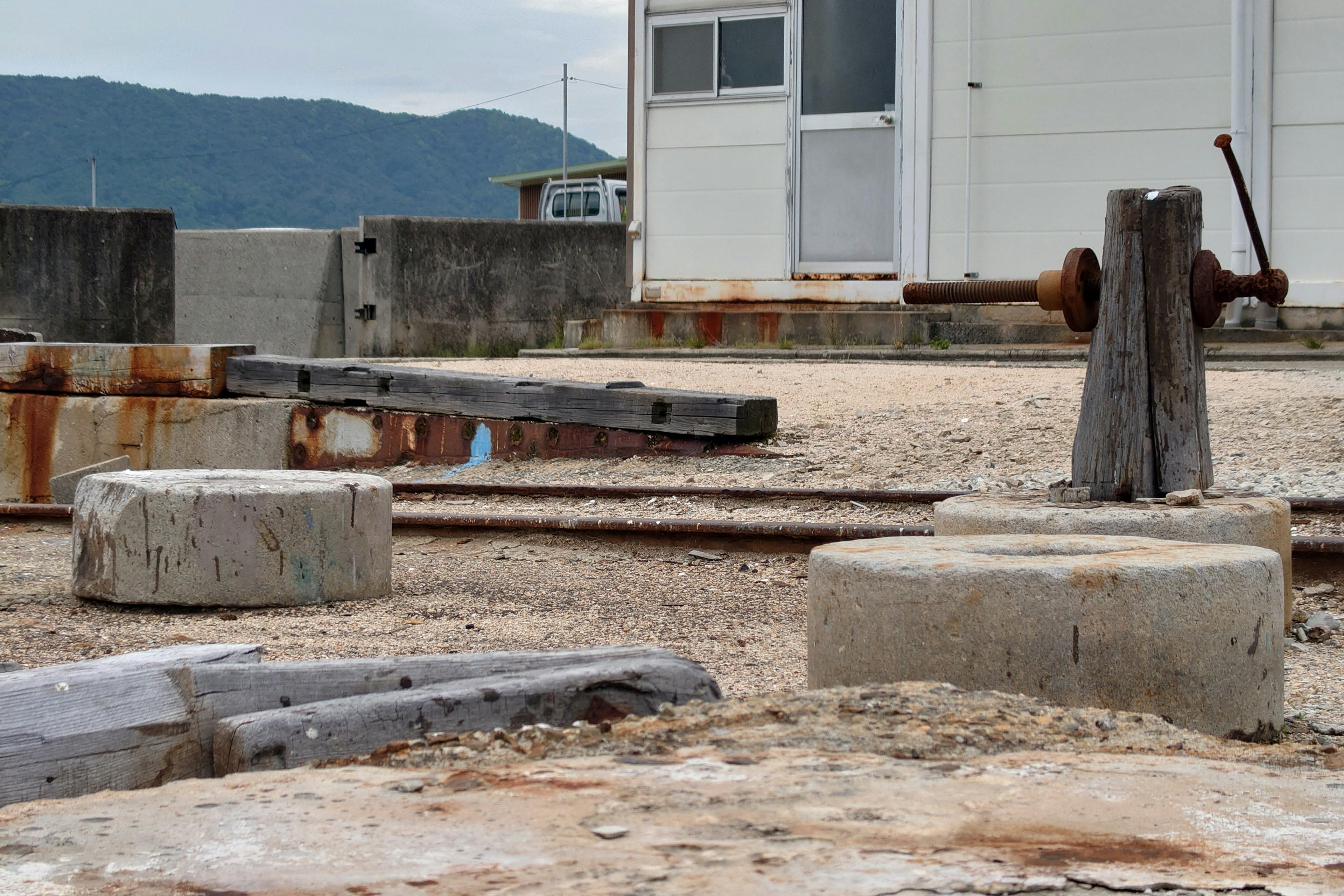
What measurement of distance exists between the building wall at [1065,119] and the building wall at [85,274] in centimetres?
766

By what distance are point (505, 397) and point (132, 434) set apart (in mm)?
2916

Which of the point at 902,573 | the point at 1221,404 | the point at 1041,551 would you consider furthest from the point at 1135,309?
the point at 1221,404

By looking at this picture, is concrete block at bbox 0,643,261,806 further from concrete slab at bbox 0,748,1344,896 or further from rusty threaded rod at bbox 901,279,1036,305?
rusty threaded rod at bbox 901,279,1036,305

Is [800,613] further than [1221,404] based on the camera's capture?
No

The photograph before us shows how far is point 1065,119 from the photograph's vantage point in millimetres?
11281

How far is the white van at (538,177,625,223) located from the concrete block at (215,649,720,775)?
1919 centimetres

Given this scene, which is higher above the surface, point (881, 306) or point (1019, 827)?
point (881, 306)

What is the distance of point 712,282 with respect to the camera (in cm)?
1272

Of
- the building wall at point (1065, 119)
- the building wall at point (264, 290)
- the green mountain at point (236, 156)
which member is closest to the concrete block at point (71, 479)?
the building wall at point (1065, 119)

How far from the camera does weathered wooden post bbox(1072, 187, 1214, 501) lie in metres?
3.86

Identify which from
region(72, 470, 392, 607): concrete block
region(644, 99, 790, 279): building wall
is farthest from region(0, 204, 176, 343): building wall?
region(72, 470, 392, 607): concrete block

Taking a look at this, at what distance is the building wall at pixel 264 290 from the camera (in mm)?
16281

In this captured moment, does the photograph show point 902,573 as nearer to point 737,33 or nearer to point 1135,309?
point 1135,309

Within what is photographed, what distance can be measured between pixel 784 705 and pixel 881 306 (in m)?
9.43
